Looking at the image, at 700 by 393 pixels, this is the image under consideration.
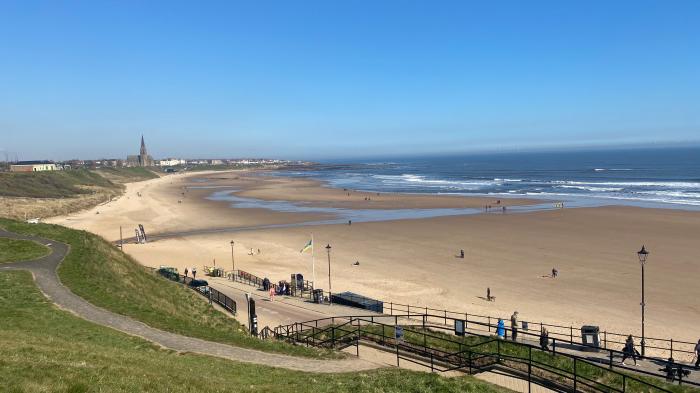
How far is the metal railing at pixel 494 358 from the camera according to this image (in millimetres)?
12430

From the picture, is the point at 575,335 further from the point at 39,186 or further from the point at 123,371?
the point at 39,186

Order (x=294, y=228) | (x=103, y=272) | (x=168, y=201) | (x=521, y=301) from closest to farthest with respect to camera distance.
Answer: (x=103, y=272) < (x=521, y=301) < (x=294, y=228) < (x=168, y=201)

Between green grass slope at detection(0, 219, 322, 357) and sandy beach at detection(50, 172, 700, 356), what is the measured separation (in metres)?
11.4

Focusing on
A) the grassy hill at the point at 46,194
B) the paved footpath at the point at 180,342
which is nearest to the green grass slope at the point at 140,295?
the paved footpath at the point at 180,342

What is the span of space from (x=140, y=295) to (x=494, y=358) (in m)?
13.9

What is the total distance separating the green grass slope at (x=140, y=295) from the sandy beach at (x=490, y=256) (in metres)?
11.4

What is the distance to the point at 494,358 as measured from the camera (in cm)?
1441

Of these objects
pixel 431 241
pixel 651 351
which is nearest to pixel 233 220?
pixel 431 241

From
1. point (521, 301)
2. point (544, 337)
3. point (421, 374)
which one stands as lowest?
point (521, 301)

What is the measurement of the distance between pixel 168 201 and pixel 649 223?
254ft

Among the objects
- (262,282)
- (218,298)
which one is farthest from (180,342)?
(262,282)

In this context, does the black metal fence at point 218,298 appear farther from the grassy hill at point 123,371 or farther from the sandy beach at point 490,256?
the grassy hill at point 123,371

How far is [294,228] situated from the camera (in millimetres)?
55750

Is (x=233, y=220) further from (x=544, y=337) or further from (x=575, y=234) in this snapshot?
(x=544, y=337)
